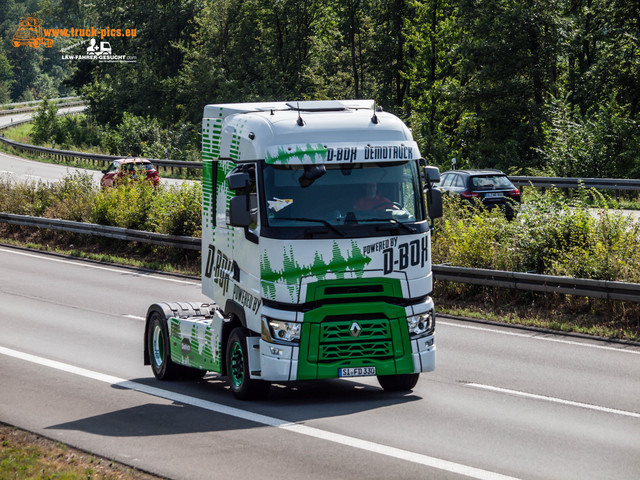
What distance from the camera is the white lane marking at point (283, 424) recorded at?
26.3 ft

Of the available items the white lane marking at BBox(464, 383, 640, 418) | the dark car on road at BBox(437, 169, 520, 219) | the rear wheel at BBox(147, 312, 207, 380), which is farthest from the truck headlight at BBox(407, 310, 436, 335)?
the dark car on road at BBox(437, 169, 520, 219)

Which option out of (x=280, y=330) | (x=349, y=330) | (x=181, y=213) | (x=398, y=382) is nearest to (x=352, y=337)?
(x=349, y=330)

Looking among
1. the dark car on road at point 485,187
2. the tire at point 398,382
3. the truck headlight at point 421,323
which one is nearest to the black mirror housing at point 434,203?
the truck headlight at point 421,323

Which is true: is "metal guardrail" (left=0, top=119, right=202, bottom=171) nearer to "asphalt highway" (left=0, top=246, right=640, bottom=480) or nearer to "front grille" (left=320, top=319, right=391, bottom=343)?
"asphalt highway" (left=0, top=246, right=640, bottom=480)

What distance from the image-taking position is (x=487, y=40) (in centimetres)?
4622

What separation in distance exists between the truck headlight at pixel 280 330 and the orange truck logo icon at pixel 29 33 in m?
158

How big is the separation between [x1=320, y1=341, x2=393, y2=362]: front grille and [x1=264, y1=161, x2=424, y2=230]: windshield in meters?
1.27

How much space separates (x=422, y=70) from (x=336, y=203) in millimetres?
47746

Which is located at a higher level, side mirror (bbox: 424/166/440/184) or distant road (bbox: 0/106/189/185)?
distant road (bbox: 0/106/189/185)

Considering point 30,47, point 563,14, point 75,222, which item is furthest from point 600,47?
point 30,47

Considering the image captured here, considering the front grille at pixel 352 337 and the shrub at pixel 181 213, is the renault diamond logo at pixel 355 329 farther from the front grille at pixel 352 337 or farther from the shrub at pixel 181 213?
the shrub at pixel 181 213

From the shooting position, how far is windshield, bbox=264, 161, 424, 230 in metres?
10.4

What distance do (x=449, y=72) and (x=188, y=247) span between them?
35.1 m

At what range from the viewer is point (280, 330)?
405 inches
